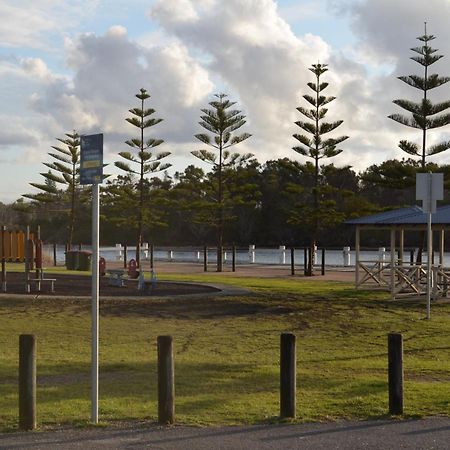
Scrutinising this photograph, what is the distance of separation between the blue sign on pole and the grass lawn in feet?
6.54

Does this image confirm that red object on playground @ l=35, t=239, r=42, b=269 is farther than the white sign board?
Yes

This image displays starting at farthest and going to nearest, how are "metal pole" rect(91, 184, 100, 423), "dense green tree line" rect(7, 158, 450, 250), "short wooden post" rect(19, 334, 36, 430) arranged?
"dense green tree line" rect(7, 158, 450, 250) → "metal pole" rect(91, 184, 100, 423) → "short wooden post" rect(19, 334, 36, 430)

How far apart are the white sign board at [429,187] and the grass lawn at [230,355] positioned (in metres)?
2.23

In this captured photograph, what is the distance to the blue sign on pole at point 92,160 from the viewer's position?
6.72 meters

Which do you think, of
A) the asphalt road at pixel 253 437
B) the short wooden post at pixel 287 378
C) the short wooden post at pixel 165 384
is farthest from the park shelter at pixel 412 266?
the short wooden post at pixel 165 384

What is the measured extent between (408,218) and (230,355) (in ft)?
33.3

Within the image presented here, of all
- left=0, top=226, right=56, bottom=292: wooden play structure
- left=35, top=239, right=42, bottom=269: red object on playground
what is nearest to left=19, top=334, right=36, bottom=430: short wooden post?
left=0, top=226, right=56, bottom=292: wooden play structure

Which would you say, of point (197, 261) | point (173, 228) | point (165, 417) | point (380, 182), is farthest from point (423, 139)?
point (173, 228)

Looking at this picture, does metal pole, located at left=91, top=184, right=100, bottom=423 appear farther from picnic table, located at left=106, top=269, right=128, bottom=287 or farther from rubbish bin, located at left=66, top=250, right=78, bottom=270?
rubbish bin, located at left=66, top=250, right=78, bottom=270

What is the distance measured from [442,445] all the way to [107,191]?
1437 inches

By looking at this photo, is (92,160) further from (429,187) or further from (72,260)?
(72,260)

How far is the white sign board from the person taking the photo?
1562 cm

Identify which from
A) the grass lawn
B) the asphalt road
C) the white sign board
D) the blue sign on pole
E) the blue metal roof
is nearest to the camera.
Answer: the asphalt road

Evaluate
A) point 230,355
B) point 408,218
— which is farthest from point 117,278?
point 230,355
